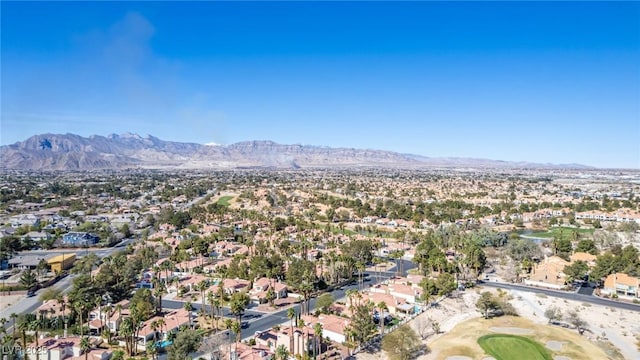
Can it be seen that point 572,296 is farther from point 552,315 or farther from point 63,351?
point 63,351

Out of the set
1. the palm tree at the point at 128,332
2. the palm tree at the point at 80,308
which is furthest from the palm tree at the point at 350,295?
the palm tree at the point at 80,308

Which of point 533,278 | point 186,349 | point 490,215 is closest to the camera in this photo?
point 186,349

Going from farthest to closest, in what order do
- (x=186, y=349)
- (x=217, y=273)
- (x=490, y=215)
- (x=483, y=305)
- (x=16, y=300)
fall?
(x=490, y=215) < (x=217, y=273) < (x=16, y=300) < (x=483, y=305) < (x=186, y=349)

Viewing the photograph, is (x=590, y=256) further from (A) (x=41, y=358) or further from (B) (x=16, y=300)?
(B) (x=16, y=300)

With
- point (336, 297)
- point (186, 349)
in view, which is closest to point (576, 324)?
point (336, 297)

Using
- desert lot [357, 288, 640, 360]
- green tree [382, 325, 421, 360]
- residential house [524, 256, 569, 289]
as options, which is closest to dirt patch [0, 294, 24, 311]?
desert lot [357, 288, 640, 360]
